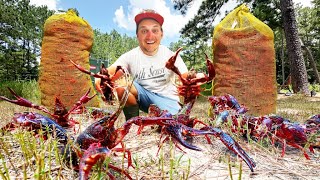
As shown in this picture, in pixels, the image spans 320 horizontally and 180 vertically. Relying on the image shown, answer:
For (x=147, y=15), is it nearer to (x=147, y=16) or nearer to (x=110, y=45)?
(x=147, y=16)

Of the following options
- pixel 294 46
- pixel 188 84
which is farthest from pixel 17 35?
pixel 188 84

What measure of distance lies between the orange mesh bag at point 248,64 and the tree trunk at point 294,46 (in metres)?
6.33

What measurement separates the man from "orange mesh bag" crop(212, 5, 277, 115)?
705mm

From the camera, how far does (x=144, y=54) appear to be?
308 centimetres

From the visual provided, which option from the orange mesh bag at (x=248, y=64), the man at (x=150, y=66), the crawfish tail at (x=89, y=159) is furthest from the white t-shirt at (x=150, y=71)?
the crawfish tail at (x=89, y=159)

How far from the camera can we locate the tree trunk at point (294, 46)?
29.4ft

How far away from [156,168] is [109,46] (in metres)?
65.5

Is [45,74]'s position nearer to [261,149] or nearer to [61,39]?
[61,39]

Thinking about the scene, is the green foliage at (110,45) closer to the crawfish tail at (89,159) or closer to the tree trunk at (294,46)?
the tree trunk at (294,46)

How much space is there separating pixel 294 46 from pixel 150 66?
7647mm

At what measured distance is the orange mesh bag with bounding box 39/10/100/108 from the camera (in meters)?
4.36

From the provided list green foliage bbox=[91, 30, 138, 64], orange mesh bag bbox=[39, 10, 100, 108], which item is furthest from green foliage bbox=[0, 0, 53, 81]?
green foliage bbox=[91, 30, 138, 64]

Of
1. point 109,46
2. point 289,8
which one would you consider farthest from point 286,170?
point 109,46

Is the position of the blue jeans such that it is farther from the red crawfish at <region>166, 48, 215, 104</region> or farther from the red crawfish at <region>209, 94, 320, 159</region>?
the red crawfish at <region>166, 48, 215, 104</region>
